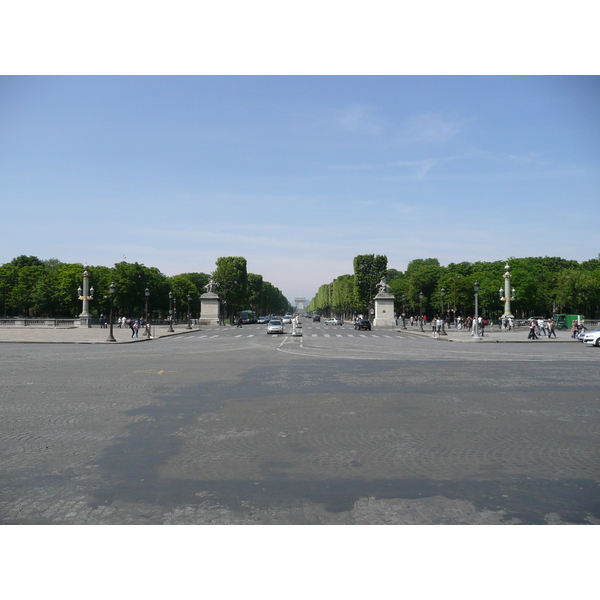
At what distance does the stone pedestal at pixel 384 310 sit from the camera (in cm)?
7644

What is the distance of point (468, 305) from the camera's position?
10456 cm

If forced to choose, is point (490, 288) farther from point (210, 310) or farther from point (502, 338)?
point (502, 338)

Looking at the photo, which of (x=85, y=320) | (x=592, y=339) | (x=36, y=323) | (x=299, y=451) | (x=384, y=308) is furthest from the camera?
(x=384, y=308)

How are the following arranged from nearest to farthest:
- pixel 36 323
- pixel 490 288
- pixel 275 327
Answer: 1. pixel 275 327
2. pixel 36 323
3. pixel 490 288

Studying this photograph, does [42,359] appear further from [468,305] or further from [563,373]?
[468,305]

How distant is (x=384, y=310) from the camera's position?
77188mm

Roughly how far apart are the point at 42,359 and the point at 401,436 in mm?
19536

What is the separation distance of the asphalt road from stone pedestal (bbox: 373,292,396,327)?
201ft

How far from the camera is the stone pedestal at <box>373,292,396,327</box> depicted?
76.4 meters

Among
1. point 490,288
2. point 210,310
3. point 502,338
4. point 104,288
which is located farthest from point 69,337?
point 490,288

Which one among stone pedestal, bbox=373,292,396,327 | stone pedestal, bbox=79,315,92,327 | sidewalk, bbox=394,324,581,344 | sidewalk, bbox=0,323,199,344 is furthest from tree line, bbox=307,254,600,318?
stone pedestal, bbox=79,315,92,327

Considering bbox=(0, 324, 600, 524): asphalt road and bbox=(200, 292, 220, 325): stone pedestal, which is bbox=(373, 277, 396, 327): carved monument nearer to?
bbox=(200, 292, 220, 325): stone pedestal

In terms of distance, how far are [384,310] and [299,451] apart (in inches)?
2788

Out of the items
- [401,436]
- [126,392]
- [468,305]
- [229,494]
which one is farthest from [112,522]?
[468,305]
